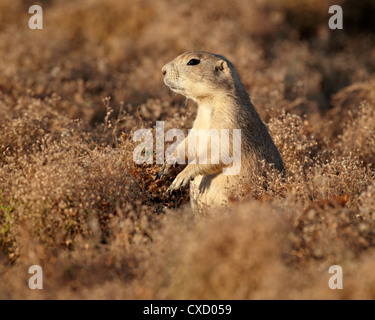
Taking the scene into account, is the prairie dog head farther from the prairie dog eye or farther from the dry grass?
the dry grass

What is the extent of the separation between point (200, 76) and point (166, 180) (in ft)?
4.47

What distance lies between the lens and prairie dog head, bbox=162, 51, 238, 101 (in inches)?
213

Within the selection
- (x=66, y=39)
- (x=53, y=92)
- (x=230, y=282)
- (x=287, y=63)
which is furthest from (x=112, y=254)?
(x=66, y=39)

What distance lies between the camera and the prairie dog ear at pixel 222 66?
552 cm

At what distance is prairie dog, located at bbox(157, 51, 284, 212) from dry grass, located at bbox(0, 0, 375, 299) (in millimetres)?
325

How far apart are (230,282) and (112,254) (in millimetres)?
1073

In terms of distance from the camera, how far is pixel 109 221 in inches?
179

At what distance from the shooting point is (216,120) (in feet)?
17.4
